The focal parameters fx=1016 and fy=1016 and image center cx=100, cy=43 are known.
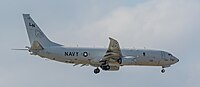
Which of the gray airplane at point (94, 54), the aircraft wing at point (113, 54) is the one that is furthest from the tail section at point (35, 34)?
the aircraft wing at point (113, 54)

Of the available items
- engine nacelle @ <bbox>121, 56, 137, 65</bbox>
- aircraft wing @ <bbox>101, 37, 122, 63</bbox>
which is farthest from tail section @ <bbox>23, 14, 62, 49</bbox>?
engine nacelle @ <bbox>121, 56, 137, 65</bbox>

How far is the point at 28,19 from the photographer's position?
464 ft

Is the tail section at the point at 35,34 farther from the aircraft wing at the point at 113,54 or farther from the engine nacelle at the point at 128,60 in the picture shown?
the engine nacelle at the point at 128,60

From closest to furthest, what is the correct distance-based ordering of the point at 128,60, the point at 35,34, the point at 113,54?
the point at 113,54 → the point at 35,34 → the point at 128,60

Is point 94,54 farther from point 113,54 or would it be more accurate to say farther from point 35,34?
point 35,34

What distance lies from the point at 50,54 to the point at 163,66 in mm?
18742

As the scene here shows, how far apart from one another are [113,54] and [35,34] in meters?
11.1

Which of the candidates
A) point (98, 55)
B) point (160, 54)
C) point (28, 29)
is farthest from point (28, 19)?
point (160, 54)

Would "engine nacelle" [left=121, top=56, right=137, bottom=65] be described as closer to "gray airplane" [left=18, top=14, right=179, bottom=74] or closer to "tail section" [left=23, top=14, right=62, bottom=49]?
"gray airplane" [left=18, top=14, right=179, bottom=74]

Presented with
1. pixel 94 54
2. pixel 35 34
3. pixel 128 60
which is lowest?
pixel 128 60

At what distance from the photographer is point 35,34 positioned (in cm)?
14062

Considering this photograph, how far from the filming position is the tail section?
13975 centimetres

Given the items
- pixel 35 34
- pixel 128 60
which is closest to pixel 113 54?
pixel 128 60

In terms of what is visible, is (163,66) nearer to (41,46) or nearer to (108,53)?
(108,53)
